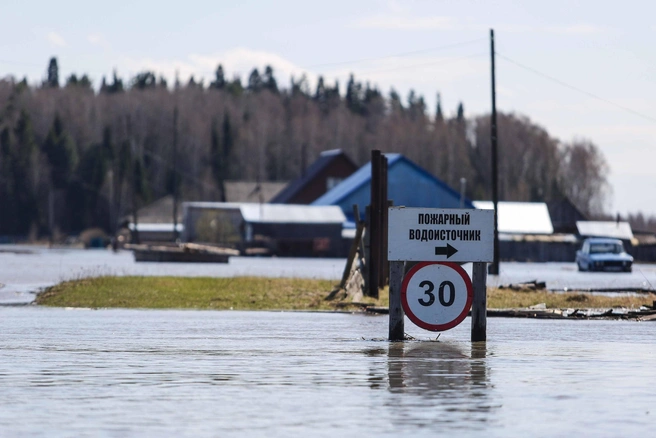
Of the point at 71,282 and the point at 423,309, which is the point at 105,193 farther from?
the point at 423,309

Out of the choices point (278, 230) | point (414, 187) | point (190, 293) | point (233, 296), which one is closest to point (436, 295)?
point (233, 296)

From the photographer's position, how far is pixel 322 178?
14575 cm

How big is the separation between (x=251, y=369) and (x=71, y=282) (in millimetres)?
21109

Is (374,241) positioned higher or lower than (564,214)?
lower

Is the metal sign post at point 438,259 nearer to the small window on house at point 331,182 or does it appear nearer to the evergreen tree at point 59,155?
the small window on house at point 331,182

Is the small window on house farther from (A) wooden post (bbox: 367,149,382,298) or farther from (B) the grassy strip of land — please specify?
(A) wooden post (bbox: 367,149,382,298)

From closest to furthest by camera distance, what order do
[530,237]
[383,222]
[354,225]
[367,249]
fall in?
[367,249] → [383,222] → [530,237] → [354,225]

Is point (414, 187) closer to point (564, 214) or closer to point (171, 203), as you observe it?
point (564, 214)

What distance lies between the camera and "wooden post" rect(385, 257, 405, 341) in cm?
1881

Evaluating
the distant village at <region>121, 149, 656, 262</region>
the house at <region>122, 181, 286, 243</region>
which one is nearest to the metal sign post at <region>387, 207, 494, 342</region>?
the distant village at <region>121, 149, 656, 262</region>

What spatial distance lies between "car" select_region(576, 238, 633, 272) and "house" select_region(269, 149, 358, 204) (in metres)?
78.3

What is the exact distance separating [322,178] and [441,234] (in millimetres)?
127349

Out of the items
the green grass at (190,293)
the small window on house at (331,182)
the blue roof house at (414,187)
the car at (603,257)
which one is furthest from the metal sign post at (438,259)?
the small window on house at (331,182)

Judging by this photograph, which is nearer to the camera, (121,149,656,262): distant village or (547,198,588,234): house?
(121,149,656,262): distant village
